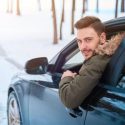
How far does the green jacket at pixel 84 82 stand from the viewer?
3351mm

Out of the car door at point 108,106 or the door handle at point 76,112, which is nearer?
the car door at point 108,106

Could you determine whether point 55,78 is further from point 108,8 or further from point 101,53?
point 108,8

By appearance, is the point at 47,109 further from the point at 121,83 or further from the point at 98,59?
the point at 121,83

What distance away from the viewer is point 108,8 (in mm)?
33156

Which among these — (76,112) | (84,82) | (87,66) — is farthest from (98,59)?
(76,112)

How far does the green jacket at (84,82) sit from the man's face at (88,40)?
0.07 meters

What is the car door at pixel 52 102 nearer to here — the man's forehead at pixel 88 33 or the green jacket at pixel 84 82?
the green jacket at pixel 84 82

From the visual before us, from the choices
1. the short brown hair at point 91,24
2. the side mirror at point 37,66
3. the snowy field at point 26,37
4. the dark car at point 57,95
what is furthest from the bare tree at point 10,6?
the short brown hair at point 91,24

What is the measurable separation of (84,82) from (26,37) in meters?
22.1

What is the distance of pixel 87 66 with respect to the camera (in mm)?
3406

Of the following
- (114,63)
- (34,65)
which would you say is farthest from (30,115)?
(114,63)

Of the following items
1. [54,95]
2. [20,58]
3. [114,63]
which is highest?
[114,63]

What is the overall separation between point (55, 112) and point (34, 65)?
83cm

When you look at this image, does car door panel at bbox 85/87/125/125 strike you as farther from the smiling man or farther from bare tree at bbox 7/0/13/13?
bare tree at bbox 7/0/13/13
